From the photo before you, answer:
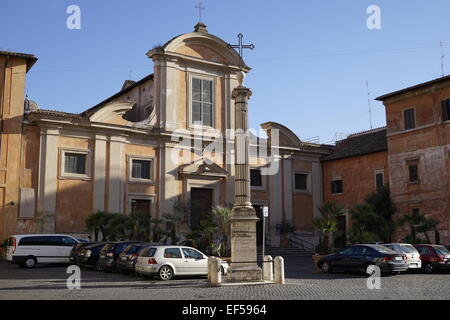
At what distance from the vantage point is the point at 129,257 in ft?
63.5

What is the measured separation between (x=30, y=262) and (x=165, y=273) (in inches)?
309

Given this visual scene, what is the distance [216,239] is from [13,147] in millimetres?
11625

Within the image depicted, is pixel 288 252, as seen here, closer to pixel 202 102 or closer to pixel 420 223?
pixel 420 223

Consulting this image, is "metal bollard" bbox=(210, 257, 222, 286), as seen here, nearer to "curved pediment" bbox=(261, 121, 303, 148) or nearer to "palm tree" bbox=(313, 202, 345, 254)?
"palm tree" bbox=(313, 202, 345, 254)

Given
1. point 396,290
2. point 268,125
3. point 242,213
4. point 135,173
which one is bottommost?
point 396,290

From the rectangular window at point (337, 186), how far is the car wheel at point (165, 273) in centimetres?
2147

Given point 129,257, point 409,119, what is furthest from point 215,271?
point 409,119

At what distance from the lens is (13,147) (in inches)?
1065

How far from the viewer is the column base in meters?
16.1

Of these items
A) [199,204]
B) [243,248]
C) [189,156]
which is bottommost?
[243,248]

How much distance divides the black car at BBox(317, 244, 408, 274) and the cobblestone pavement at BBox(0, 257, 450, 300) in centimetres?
55
